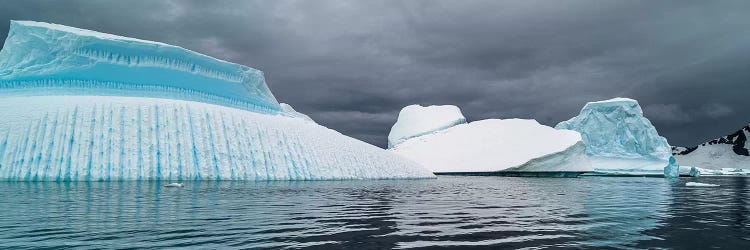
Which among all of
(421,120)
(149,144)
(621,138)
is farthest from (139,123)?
(621,138)

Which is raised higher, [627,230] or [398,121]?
[398,121]

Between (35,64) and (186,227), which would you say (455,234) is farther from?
(35,64)

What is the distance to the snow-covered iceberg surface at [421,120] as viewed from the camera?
10312 cm

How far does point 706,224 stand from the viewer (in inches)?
473

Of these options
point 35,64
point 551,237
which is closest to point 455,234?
point 551,237

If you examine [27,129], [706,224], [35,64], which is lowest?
[706,224]

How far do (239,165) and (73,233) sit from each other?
2900 centimetres

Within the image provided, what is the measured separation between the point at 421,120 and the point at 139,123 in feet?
254

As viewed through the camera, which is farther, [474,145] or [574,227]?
[474,145]

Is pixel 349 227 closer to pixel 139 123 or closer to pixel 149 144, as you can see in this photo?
pixel 149 144

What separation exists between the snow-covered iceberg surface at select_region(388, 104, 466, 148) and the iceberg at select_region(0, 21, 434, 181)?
53584mm

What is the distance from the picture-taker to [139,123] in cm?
3566

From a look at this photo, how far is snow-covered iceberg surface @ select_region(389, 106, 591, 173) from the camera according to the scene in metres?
66.8

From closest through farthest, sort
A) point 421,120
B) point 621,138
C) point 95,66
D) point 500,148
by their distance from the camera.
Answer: point 95,66, point 500,148, point 621,138, point 421,120
